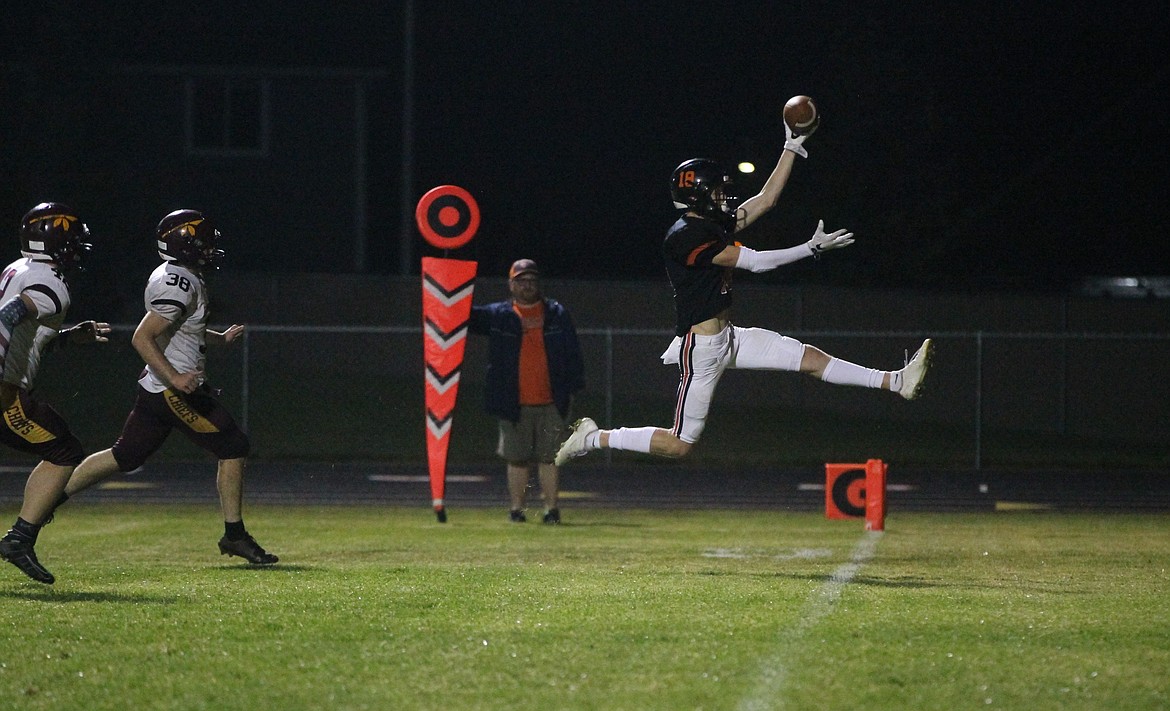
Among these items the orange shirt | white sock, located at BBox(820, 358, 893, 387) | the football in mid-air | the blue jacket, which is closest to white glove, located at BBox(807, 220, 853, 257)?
the football in mid-air

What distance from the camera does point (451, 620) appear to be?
291 inches

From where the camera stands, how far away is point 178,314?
9.30 meters

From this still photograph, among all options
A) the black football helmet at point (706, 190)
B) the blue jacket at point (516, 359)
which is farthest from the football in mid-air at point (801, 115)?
the blue jacket at point (516, 359)

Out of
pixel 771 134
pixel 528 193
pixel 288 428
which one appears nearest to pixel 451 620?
pixel 288 428

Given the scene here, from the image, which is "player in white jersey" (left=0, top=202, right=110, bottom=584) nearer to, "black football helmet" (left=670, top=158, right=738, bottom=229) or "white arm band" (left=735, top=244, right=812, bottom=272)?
"black football helmet" (left=670, top=158, right=738, bottom=229)

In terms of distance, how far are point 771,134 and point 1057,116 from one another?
639 centimetres

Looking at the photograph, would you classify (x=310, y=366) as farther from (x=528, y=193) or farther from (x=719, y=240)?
(x=719, y=240)

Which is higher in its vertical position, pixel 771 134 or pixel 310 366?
pixel 771 134

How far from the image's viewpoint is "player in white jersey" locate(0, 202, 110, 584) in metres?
8.67

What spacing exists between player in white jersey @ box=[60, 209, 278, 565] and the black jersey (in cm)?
268

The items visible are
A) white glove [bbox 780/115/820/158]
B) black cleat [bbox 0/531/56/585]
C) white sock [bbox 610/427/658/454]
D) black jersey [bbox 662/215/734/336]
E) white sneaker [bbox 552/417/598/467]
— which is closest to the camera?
black cleat [bbox 0/531/56/585]

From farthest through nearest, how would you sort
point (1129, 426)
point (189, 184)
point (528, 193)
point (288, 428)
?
point (528, 193)
point (189, 184)
point (288, 428)
point (1129, 426)

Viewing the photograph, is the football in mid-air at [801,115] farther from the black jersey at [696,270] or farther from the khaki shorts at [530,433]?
the khaki shorts at [530,433]

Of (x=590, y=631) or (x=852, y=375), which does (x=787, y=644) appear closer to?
(x=590, y=631)
